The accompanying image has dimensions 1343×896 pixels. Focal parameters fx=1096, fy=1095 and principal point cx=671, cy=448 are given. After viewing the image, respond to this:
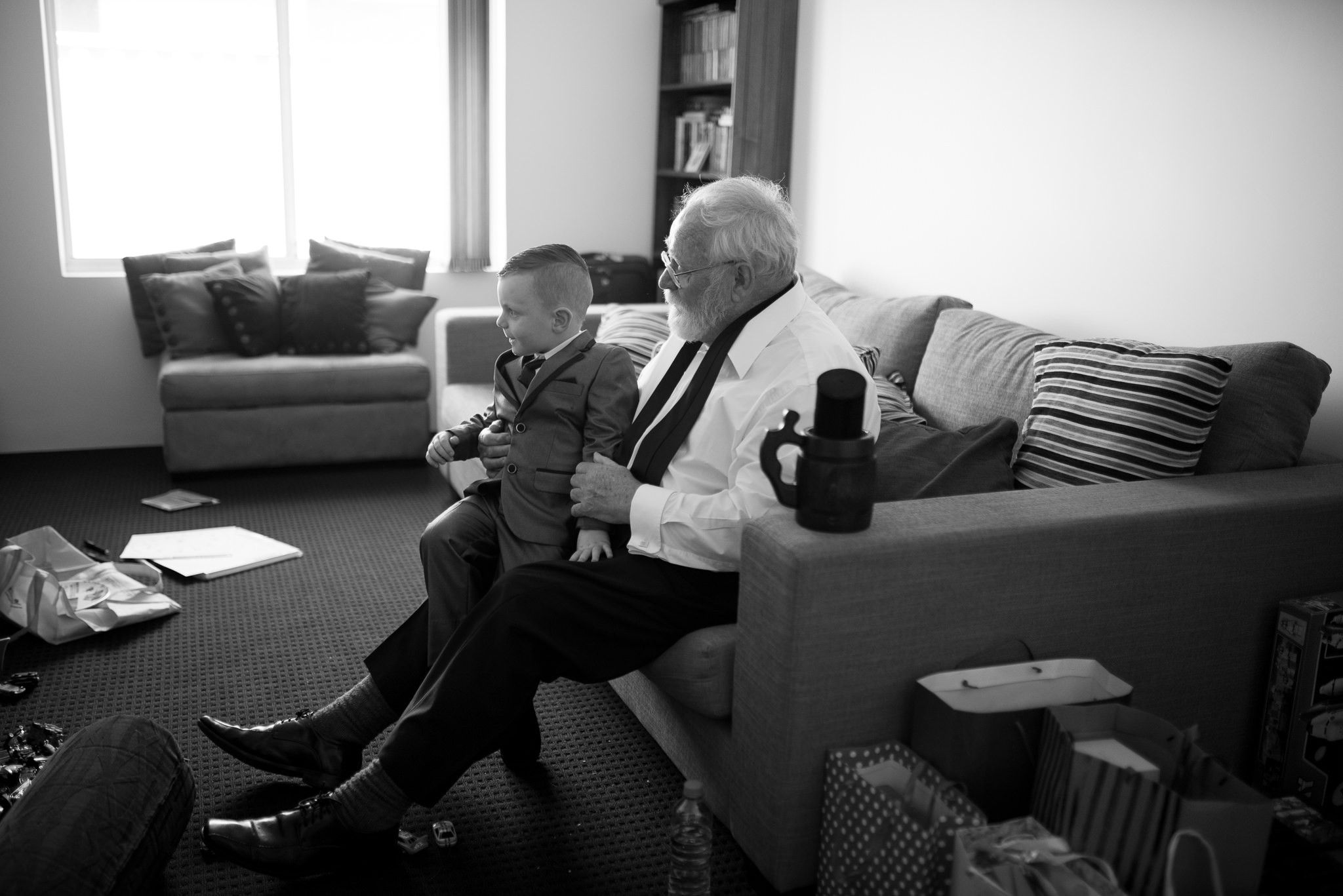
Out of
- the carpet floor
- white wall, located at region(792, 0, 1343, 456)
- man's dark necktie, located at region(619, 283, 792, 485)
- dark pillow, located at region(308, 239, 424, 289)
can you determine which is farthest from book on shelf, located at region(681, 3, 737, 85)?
man's dark necktie, located at region(619, 283, 792, 485)

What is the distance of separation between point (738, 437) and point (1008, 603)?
1.69 ft

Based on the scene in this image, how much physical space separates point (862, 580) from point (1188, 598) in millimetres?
630

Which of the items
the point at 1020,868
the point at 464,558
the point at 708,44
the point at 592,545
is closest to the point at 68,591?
the point at 464,558

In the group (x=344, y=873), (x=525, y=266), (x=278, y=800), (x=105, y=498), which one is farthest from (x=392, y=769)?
(x=105, y=498)

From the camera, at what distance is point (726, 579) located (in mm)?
1873

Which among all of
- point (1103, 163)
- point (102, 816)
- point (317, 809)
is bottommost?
point (317, 809)

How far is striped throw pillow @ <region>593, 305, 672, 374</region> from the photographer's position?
3153 mm

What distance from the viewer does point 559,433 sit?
2.03m

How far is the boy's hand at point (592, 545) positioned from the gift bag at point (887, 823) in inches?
21.5

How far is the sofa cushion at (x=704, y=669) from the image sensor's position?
176cm

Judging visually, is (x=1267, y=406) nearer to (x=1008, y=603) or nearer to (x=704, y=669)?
(x=1008, y=603)

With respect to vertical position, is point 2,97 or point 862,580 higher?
point 2,97

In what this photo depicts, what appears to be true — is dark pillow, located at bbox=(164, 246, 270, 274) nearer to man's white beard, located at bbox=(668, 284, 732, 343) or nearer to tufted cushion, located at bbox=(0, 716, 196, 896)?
man's white beard, located at bbox=(668, 284, 732, 343)

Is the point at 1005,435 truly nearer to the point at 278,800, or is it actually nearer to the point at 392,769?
the point at 392,769
